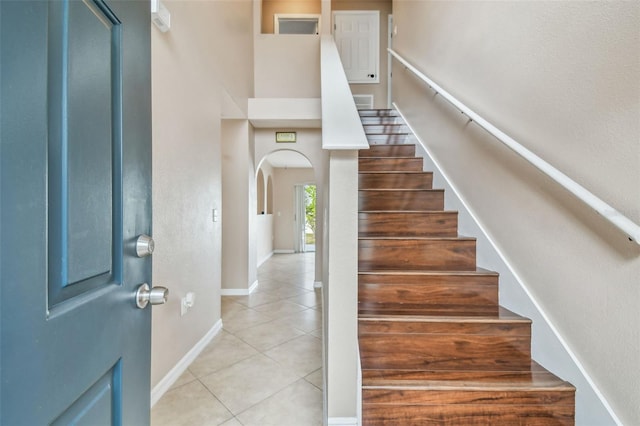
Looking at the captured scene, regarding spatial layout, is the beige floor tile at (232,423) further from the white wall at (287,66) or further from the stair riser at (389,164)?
the white wall at (287,66)

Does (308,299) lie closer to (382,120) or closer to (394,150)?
(394,150)

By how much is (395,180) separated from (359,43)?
11.9 feet

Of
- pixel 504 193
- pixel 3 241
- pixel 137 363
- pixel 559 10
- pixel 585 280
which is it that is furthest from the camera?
pixel 504 193

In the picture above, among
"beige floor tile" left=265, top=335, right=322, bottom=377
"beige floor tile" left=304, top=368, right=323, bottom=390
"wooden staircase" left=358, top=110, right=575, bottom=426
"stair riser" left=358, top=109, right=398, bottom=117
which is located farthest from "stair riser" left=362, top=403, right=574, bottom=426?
"stair riser" left=358, top=109, right=398, bottom=117

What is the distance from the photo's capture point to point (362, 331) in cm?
144

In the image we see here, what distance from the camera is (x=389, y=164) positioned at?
104 inches

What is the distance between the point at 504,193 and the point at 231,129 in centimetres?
310

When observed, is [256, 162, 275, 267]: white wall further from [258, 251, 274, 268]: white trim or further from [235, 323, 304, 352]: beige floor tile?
[235, 323, 304, 352]: beige floor tile

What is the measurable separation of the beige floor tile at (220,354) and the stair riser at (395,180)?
63.0 inches

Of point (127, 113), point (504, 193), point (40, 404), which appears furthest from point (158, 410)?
point (504, 193)

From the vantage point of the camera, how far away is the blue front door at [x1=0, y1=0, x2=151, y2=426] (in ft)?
1.28

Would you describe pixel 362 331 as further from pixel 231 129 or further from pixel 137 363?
pixel 231 129

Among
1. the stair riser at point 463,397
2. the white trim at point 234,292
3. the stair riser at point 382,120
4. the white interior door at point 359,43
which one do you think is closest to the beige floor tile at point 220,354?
the white trim at point 234,292

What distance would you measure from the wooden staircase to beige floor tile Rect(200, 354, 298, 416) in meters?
0.76
